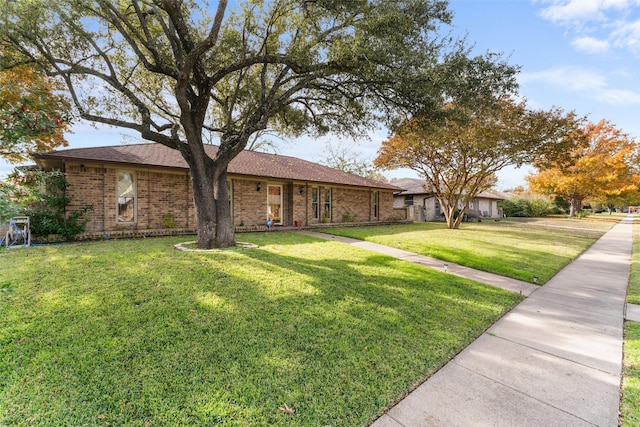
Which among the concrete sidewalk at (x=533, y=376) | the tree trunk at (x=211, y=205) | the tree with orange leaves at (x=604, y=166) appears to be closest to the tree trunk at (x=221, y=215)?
the tree trunk at (x=211, y=205)

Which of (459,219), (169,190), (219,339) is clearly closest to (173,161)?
(169,190)

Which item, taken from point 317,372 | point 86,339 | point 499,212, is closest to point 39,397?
point 86,339

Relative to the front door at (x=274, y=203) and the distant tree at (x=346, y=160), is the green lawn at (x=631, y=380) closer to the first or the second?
the front door at (x=274, y=203)

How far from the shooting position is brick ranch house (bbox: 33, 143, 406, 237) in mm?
10387

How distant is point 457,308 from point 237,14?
10.6m

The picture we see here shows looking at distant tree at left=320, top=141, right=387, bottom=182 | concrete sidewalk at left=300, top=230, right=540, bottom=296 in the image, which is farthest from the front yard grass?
distant tree at left=320, top=141, right=387, bottom=182

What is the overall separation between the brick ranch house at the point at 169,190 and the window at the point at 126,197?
0.03 metres

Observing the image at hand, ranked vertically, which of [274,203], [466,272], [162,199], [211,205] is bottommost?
[466,272]

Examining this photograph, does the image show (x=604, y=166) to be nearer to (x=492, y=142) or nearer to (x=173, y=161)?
(x=492, y=142)

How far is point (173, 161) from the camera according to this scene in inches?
484

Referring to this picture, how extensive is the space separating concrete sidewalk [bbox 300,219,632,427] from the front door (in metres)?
12.4

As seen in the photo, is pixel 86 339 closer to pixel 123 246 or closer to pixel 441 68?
pixel 123 246

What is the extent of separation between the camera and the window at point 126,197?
11.1m

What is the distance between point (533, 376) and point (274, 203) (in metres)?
13.8
